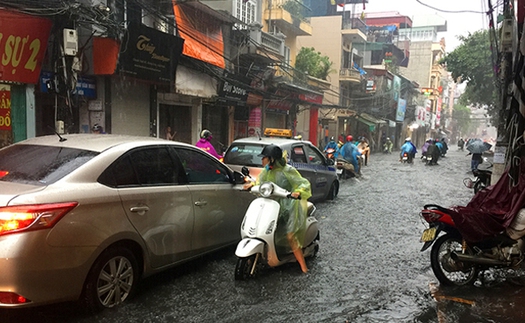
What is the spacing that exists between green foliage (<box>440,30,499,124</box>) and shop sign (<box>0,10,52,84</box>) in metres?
27.9

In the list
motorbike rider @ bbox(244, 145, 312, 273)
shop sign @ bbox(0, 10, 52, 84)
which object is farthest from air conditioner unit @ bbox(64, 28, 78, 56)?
motorbike rider @ bbox(244, 145, 312, 273)

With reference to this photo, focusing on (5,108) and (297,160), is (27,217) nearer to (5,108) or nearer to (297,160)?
(297,160)

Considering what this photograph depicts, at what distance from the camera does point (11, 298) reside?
3.06 m

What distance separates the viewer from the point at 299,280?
191 inches

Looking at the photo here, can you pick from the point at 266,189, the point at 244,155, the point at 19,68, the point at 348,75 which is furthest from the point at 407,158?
the point at 266,189

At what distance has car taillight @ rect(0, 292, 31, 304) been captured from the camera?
9.97 feet

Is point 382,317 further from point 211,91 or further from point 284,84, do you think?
A: point 284,84

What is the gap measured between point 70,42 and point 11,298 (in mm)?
7936

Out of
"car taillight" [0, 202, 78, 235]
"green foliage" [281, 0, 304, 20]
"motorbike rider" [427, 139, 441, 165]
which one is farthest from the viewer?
"motorbike rider" [427, 139, 441, 165]

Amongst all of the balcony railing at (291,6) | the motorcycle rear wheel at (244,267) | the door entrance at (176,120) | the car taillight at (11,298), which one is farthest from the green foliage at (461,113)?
the car taillight at (11,298)

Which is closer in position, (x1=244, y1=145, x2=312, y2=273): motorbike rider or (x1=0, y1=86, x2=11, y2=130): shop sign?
(x1=244, y1=145, x2=312, y2=273): motorbike rider

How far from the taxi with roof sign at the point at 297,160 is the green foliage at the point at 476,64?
23.5 m

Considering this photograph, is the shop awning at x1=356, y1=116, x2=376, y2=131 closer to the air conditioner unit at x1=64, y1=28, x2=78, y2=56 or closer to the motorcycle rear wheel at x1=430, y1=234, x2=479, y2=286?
the air conditioner unit at x1=64, y1=28, x2=78, y2=56

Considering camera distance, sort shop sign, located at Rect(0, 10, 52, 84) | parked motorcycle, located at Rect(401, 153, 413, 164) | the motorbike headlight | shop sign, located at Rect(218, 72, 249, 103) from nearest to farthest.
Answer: the motorbike headlight < shop sign, located at Rect(0, 10, 52, 84) < shop sign, located at Rect(218, 72, 249, 103) < parked motorcycle, located at Rect(401, 153, 413, 164)
